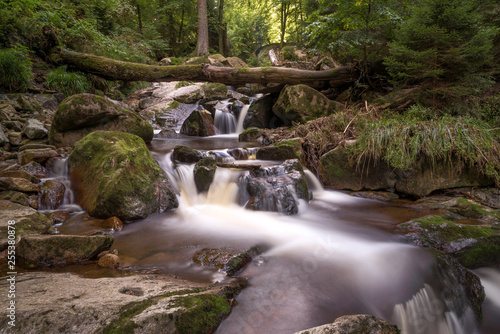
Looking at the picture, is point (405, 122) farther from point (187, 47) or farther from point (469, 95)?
point (187, 47)

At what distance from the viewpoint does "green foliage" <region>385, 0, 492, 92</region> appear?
4.74 metres

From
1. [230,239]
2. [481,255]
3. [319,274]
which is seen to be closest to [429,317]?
[319,274]

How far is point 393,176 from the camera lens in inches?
196

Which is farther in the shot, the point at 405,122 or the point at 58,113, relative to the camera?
the point at 58,113

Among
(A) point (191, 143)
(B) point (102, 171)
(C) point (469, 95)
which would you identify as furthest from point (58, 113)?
(C) point (469, 95)

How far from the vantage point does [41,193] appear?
405 centimetres

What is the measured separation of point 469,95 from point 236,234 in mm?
6024

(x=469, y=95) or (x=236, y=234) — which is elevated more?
(x=469, y=95)

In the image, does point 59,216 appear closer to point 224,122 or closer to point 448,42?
point 224,122

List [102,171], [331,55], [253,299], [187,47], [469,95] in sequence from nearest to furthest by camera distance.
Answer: [253,299] → [102,171] → [469,95] → [331,55] → [187,47]

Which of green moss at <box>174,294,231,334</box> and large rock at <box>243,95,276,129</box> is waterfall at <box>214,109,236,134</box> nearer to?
large rock at <box>243,95,276,129</box>

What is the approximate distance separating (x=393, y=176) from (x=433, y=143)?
945 millimetres

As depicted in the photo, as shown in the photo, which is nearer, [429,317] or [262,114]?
[429,317]

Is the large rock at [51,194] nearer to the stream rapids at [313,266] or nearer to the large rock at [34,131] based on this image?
the stream rapids at [313,266]
